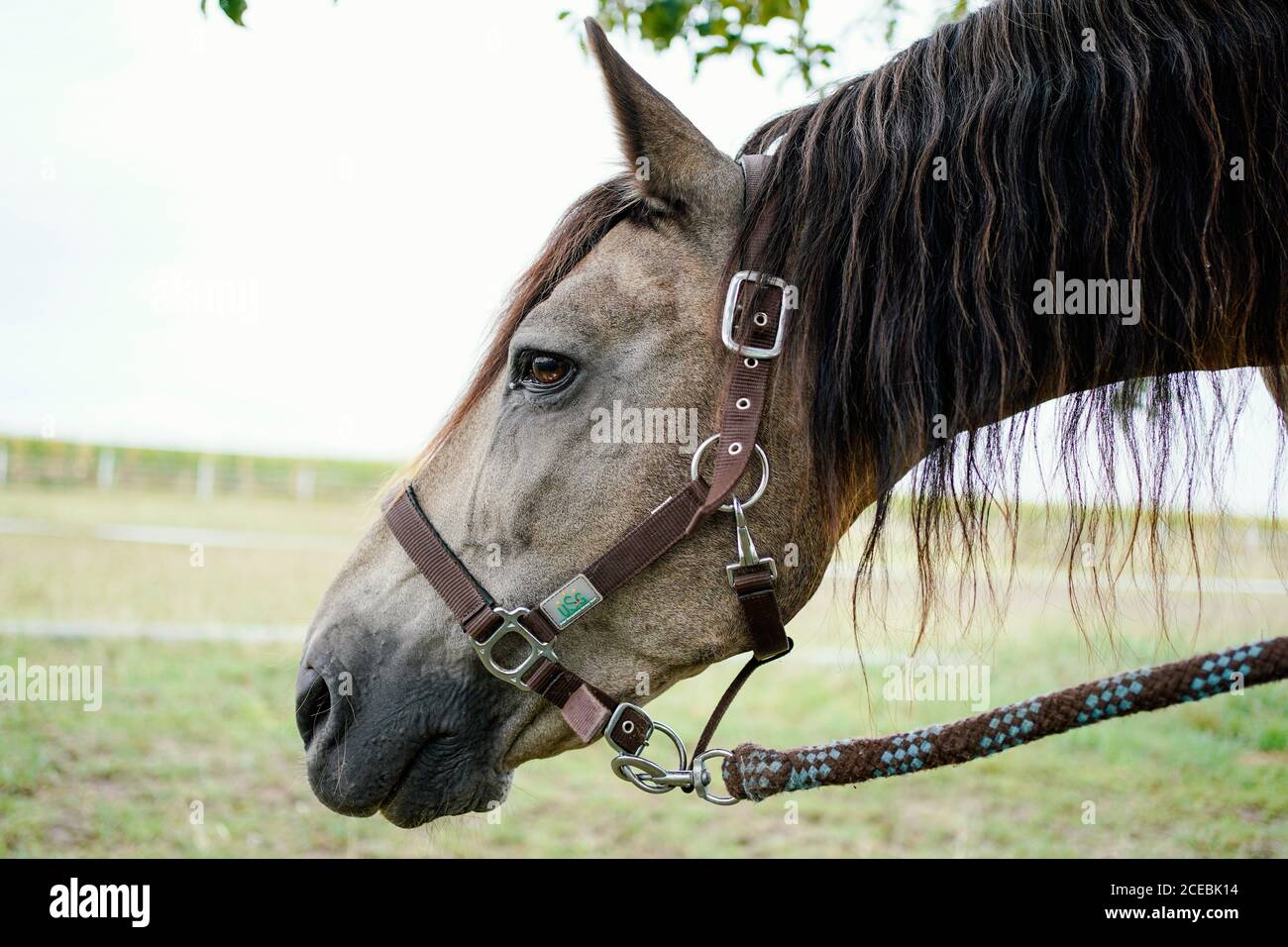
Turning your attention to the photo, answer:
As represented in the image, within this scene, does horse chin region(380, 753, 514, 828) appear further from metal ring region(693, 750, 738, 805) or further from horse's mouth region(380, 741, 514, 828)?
metal ring region(693, 750, 738, 805)

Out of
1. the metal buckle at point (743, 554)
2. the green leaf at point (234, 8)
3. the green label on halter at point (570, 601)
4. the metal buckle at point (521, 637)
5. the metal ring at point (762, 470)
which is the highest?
the green leaf at point (234, 8)

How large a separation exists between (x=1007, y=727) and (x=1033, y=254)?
1016mm

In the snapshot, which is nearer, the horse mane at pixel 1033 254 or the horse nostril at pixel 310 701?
the horse mane at pixel 1033 254

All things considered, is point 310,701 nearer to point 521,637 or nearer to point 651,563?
point 521,637

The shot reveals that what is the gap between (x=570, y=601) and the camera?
197 cm

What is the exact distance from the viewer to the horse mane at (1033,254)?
183cm

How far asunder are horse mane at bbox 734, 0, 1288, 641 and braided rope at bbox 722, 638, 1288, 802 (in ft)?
1.15

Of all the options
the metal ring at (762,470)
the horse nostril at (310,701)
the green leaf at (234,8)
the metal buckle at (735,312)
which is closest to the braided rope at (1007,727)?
the metal ring at (762,470)

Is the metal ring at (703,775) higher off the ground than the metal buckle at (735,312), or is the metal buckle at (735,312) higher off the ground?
the metal buckle at (735,312)

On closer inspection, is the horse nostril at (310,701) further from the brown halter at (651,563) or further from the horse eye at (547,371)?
the horse eye at (547,371)

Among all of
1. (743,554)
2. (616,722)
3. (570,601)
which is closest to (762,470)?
(743,554)

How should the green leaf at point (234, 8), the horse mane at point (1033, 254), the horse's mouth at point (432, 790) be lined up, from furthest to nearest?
1. the green leaf at point (234, 8)
2. the horse's mouth at point (432, 790)
3. the horse mane at point (1033, 254)

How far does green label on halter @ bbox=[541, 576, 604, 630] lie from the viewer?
1.97 meters

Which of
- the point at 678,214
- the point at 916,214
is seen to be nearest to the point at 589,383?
the point at 678,214
